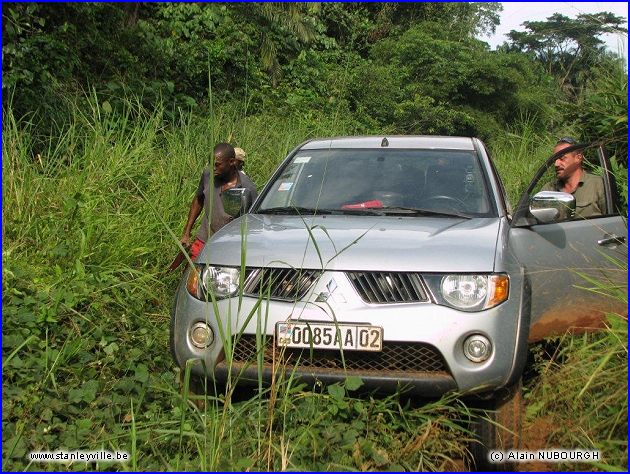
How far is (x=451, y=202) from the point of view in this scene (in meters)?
4.61

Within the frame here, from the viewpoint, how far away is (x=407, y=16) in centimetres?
2314

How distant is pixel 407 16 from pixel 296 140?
1405 cm

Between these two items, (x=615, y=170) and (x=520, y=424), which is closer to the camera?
(x=520, y=424)

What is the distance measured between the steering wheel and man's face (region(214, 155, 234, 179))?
6.91 ft

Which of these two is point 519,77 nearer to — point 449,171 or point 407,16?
point 407,16

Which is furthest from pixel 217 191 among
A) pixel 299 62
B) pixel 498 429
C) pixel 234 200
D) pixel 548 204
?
pixel 299 62

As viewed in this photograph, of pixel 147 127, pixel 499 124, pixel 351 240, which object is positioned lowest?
pixel 499 124

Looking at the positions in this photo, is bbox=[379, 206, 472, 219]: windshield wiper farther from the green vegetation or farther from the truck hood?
the green vegetation

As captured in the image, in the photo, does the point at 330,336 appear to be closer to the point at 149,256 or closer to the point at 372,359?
the point at 372,359

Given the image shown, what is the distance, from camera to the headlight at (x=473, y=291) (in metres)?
3.53

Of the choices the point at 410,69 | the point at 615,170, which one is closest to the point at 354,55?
the point at 410,69

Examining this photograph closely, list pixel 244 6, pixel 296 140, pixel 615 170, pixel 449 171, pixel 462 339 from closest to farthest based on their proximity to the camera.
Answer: pixel 462 339 → pixel 449 171 → pixel 615 170 → pixel 296 140 → pixel 244 6

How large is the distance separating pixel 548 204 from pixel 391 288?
122cm

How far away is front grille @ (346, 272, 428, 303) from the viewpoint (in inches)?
140
